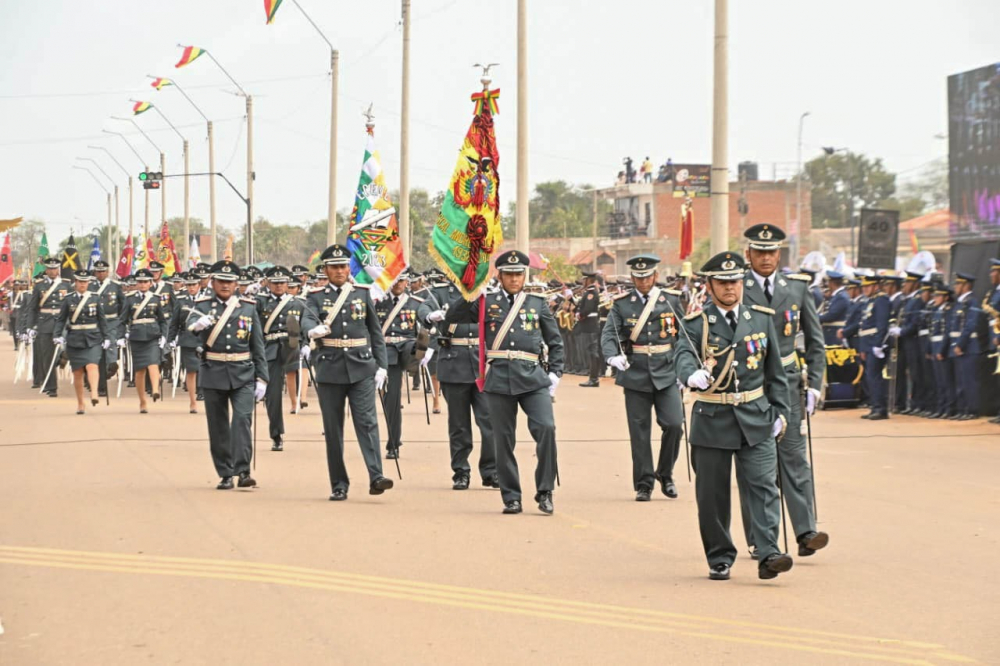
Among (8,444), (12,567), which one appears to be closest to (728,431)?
(12,567)

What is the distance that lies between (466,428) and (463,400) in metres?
0.34

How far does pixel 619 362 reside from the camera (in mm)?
12570

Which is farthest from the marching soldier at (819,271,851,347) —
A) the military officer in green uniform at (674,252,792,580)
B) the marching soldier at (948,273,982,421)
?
the military officer in green uniform at (674,252,792,580)

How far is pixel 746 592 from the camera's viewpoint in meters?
8.54

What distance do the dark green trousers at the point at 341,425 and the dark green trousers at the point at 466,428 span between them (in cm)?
95

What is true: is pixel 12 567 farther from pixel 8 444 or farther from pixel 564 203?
pixel 564 203

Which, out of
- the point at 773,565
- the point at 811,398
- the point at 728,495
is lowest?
the point at 773,565

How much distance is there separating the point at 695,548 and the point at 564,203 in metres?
106

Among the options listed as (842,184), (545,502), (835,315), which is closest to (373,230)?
(835,315)

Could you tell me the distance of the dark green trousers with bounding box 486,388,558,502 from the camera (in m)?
11.8

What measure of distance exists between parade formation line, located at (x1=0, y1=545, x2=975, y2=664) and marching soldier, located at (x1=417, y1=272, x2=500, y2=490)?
4225mm

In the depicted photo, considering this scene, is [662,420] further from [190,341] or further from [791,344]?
[190,341]

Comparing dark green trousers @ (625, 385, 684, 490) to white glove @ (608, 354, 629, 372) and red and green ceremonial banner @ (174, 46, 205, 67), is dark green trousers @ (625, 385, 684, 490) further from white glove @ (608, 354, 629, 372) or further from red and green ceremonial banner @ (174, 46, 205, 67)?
red and green ceremonial banner @ (174, 46, 205, 67)

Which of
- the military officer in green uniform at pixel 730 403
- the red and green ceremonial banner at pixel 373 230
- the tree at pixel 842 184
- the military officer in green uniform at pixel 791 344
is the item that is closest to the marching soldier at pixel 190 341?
the red and green ceremonial banner at pixel 373 230
